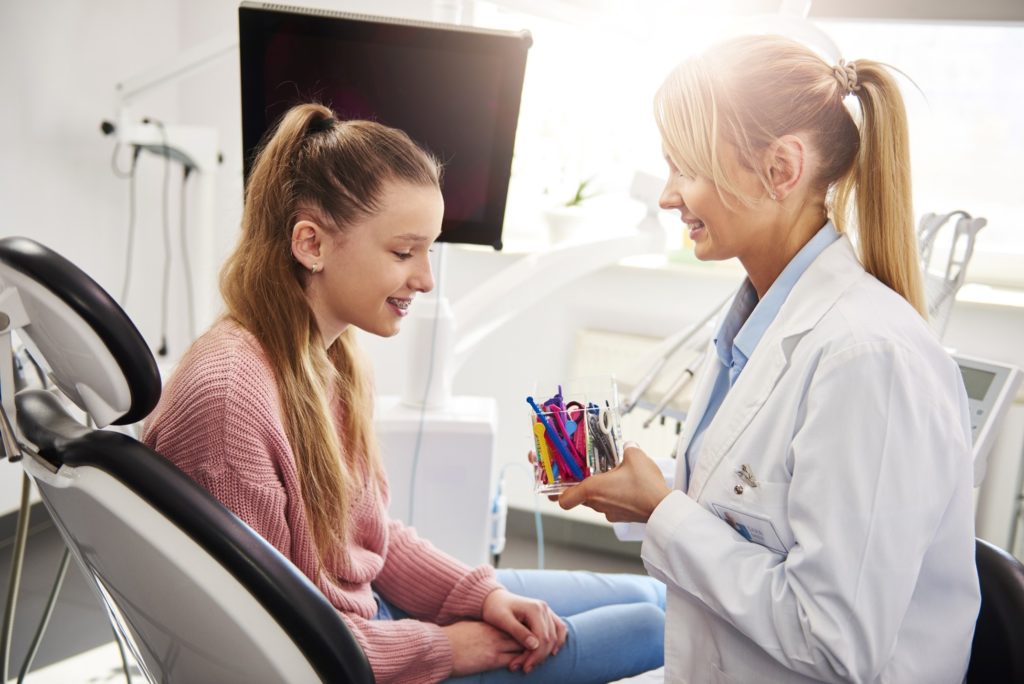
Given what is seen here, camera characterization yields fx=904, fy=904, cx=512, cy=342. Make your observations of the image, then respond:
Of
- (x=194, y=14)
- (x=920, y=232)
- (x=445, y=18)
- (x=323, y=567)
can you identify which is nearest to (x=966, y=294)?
(x=920, y=232)

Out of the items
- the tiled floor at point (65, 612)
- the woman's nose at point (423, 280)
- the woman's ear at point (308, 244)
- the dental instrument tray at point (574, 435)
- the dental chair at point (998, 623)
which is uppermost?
the woman's ear at point (308, 244)

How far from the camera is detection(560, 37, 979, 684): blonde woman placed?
88 cm

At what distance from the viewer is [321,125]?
3.81 ft

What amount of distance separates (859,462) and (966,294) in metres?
1.84

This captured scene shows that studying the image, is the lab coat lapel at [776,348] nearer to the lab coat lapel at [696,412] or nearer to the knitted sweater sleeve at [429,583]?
the lab coat lapel at [696,412]

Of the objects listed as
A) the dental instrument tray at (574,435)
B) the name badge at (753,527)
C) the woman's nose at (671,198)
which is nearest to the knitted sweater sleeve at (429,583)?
the dental instrument tray at (574,435)

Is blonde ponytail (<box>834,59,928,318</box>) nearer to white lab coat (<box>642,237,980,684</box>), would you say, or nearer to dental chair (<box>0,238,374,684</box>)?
white lab coat (<box>642,237,980,684</box>)

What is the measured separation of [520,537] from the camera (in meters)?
2.96

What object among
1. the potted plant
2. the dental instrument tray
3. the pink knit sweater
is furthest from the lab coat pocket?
the potted plant

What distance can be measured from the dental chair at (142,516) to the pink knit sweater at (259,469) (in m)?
0.14

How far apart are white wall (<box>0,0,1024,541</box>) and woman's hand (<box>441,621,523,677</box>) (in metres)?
1.38

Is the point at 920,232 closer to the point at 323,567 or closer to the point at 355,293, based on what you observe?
the point at 355,293

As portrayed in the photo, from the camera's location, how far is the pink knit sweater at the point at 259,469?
37.6 inches

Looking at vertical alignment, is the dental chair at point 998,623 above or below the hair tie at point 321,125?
below
